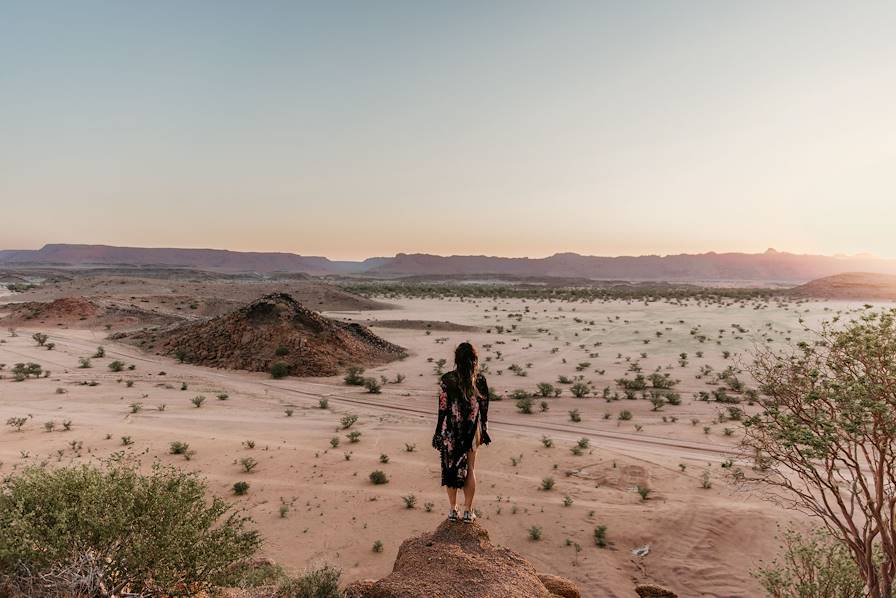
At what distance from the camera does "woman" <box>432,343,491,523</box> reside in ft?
16.9

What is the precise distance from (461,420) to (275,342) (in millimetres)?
20325

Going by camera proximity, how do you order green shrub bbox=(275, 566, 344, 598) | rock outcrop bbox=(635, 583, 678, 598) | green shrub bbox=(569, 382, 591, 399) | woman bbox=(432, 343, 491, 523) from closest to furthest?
1. green shrub bbox=(275, 566, 344, 598)
2. woman bbox=(432, 343, 491, 523)
3. rock outcrop bbox=(635, 583, 678, 598)
4. green shrub bbox=(569, 382, 591, 399)

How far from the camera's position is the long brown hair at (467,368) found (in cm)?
511

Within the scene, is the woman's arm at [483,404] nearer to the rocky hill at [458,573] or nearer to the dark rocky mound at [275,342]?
the rocky hill at [458,573]

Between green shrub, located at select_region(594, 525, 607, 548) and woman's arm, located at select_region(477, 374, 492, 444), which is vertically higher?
woman's arm, located at select_region(477, 374, 492, 444)

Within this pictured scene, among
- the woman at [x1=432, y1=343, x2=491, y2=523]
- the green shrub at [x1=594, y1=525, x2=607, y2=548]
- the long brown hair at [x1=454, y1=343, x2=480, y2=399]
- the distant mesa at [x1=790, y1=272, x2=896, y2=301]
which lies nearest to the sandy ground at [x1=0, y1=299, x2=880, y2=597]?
the green shrub at [x1=594, y1=525, x2=607, y2=548]

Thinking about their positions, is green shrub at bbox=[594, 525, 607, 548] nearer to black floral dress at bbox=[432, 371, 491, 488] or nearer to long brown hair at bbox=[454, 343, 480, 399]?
black floral dress at bbox=[432, 371, 491, 488]

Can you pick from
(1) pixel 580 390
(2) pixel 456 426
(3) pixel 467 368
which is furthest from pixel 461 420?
(1) pixel 580 390

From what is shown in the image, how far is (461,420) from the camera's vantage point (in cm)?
518

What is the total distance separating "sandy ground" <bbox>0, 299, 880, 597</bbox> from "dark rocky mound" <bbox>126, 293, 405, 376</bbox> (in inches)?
51.8

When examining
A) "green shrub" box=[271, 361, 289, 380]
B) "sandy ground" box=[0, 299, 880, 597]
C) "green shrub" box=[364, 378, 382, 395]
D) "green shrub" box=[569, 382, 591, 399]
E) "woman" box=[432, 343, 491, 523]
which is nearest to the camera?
"woman" box=[432, 343, 491, 523]

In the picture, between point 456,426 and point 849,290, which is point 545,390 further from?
point 849,290

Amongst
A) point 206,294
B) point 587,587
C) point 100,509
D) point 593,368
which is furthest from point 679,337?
point 206,294

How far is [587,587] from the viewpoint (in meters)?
7.05
